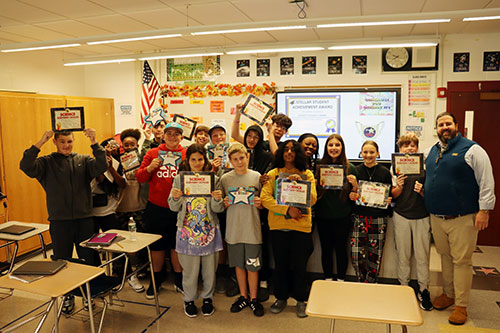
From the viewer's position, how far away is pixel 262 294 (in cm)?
357

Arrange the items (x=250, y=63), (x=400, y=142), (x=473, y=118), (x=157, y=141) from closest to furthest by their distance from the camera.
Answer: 1. (x=400, y=142)
2. (x=157, y=141)
3. (x=473, y=118)
4. (x=250, y=63)

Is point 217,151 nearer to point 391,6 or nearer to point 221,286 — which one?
point 221,286

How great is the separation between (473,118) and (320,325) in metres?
3.82

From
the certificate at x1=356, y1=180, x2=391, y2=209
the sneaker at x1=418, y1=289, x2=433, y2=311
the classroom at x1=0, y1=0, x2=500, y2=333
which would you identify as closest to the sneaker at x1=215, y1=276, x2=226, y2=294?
the classroom at x1=0, y1=0, x2=500, y2=333

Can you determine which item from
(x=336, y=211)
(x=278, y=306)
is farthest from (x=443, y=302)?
(x=278, y=306)

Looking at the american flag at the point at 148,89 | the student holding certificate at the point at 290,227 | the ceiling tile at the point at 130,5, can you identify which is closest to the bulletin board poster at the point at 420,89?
the student holding certificate at the point at 290,227

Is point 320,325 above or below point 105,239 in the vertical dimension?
below

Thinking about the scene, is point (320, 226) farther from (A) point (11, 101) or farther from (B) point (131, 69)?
(B) point (131, 69)

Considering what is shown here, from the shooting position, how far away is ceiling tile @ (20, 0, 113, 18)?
12.5 feet

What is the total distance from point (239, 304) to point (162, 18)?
3.30 m

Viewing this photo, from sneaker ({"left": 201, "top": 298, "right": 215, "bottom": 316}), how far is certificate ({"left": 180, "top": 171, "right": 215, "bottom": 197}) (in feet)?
3.22

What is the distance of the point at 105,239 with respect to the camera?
2988mm

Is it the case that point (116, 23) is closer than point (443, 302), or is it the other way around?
point (443, 302)

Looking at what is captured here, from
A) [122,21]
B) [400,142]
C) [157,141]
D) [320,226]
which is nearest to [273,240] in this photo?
[320,226]
